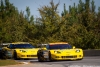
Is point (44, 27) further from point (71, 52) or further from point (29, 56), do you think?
point (71, 52)

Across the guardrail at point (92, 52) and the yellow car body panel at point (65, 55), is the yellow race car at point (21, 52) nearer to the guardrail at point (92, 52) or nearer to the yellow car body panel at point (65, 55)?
the yellow car body panel at point (65, 55)

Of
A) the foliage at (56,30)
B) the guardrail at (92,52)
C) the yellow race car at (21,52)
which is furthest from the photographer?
the foliage at (56,30)

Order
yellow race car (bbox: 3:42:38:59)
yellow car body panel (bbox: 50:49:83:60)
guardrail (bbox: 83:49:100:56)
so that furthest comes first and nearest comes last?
guardrail (bbox: 83:49:100:56)
yellow race car (bbox: 3:42:38:59)
yellow car body panel (bbox: 50:49:83:60)

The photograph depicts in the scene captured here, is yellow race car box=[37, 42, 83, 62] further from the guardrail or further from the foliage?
the foliage

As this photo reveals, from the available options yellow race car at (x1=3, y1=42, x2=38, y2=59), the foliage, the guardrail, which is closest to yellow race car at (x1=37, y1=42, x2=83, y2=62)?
yellow race car at (x1=3, y1=42, x2=38, y2=59)

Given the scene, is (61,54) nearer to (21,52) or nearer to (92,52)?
(21,52)

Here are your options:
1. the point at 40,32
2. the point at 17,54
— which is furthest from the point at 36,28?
the point at 17,54

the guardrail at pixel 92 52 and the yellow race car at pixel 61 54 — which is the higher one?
the yellow race car at pixel 61 54

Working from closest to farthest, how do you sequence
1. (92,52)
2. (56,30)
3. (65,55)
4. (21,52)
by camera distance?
(65,55) < (21,52) < (92,52) < (56,30)

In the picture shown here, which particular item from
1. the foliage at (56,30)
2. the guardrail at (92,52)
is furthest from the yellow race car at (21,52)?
the foliage at (56,30)

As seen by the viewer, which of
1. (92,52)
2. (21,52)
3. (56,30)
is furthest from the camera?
(56,30)

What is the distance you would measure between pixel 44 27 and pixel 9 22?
379 inches

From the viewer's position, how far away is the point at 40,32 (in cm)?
4006

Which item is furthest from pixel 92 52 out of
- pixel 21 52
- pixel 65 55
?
pixel 65 55
